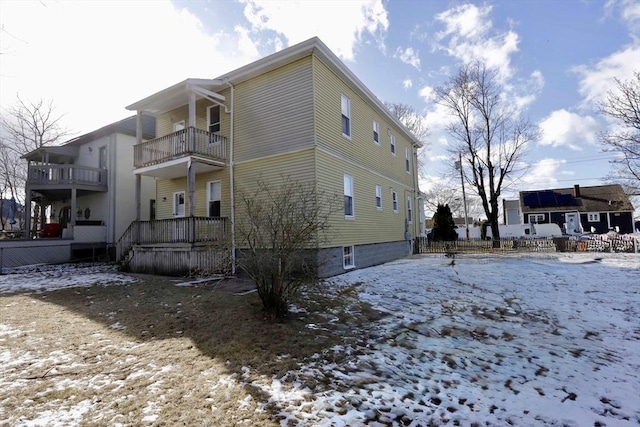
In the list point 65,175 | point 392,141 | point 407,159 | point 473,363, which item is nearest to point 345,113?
point 392,141

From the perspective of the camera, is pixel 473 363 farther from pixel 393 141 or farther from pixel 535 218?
pixel 535 218

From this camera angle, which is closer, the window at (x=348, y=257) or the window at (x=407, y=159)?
the window at (x=348, y=257)

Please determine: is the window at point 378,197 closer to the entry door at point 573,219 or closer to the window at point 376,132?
the window at point 376,132

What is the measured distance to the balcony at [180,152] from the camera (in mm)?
11469

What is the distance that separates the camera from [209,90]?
12.8 m

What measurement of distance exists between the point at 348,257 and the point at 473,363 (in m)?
7.72

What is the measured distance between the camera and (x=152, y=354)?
4484 mm

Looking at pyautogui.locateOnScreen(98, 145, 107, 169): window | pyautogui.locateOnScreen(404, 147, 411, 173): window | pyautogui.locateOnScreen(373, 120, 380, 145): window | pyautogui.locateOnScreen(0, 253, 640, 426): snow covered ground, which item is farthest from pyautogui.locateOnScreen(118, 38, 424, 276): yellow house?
pyautogui.locateOnScreen(98, 145, 107, 169): window

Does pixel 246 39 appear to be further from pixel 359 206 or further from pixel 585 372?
pixel 585 372

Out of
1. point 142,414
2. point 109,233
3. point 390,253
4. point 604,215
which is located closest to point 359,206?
point 390,253

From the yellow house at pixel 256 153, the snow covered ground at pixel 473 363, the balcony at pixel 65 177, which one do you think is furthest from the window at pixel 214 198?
the balcony at pixel 65 177

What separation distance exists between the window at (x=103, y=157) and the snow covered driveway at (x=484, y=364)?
18.0 m

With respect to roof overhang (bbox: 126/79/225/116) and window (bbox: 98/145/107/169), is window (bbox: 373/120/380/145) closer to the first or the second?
roof overhang (bbox: 126/79/225/116)

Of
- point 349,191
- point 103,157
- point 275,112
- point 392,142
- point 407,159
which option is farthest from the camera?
point 407,159
